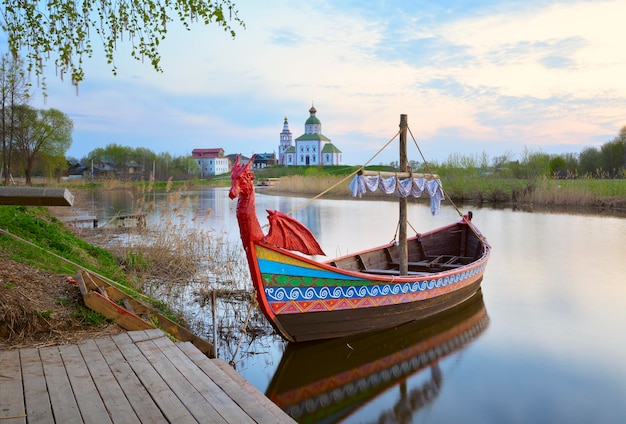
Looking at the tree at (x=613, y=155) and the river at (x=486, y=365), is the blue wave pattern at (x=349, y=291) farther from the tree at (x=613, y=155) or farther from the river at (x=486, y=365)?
the tree at (x=613, y=155)

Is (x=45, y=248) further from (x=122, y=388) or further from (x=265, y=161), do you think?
(x=265, y=161)

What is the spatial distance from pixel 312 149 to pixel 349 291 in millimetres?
83627

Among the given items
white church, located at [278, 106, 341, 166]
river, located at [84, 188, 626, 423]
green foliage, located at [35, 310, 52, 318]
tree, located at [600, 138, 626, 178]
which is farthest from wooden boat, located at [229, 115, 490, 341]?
white church, located at [278, 106, 341, 166]

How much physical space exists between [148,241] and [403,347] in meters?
5.90

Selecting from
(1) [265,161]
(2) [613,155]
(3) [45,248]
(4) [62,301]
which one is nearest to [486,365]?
(4) [62,301]

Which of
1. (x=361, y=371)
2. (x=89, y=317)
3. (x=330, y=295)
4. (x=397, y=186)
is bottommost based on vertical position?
(x=361, y=371)

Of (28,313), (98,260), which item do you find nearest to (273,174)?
(98,260)

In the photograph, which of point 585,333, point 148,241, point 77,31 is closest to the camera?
point 77,31

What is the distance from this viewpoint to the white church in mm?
88625

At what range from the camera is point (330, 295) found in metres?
6.50

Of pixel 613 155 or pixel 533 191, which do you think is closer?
pixel 533 191

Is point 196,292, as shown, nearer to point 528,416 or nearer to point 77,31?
point 77,31

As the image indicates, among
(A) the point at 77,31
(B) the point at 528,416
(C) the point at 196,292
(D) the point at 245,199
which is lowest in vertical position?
(B) the point at 528,416

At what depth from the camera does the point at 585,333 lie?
827cm
